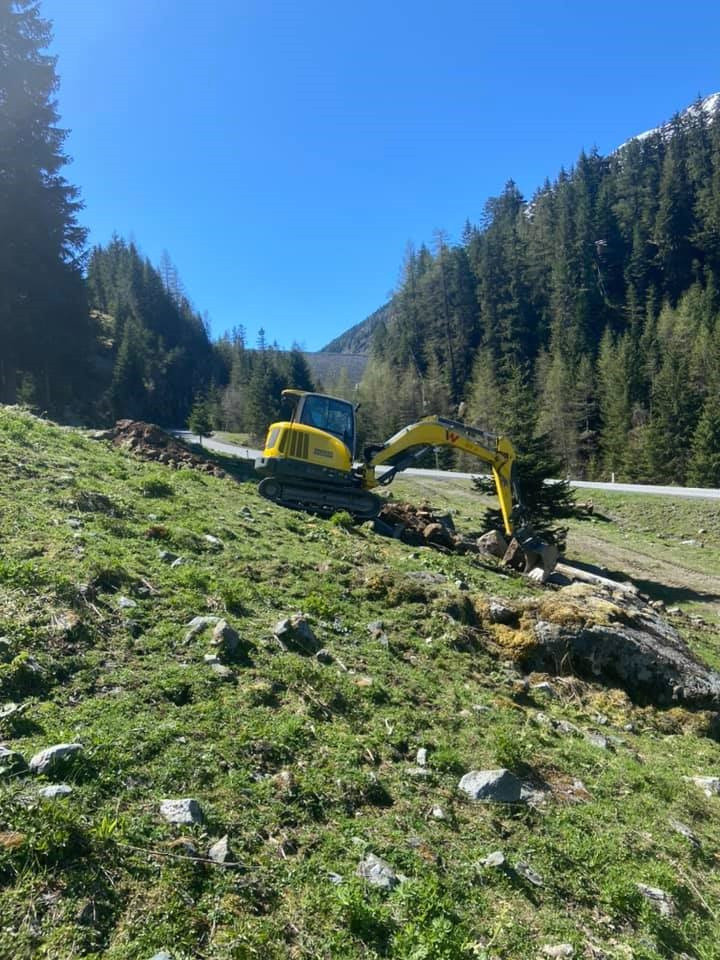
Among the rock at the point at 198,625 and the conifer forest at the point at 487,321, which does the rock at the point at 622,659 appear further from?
the conifer forest at the point at 487,321

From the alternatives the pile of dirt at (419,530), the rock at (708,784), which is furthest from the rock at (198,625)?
the pile of dirt at (419,530)

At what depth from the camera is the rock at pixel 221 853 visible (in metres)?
3.18

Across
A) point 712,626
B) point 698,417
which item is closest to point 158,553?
point 712,626

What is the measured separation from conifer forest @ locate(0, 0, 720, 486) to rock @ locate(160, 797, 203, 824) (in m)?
17.8

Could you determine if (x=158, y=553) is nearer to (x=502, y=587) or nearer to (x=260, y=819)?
(x=260, y=819)

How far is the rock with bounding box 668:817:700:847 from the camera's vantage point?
15.1 ft

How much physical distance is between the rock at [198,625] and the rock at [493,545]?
1049cm

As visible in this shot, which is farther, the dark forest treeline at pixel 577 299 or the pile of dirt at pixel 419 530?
the dark forest treeline at pixel 577 299

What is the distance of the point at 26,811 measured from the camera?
3018mm

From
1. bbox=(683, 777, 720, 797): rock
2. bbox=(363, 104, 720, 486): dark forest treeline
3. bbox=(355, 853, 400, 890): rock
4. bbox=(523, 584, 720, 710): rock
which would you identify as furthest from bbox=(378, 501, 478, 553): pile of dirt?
bbox=(363, 104, 720, 486): dark forest treeline

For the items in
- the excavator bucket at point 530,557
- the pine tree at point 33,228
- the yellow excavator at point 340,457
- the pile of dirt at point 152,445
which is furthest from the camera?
the pine tree at point 33,228

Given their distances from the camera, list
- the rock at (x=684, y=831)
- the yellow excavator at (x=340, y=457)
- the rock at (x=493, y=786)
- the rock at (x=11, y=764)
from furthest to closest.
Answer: the yellow excavator at (x=340, y=457) → the rock at (x=684, y=831) → the rock at (x=493, y=786) → the rock at (x=11, y=764)

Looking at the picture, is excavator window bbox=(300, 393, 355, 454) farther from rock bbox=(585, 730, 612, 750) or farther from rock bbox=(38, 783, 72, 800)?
rock bbox=(38, 783, 72, 800)

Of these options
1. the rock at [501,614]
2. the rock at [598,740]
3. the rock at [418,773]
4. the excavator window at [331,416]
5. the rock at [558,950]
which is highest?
the excavator window at [331,416]
